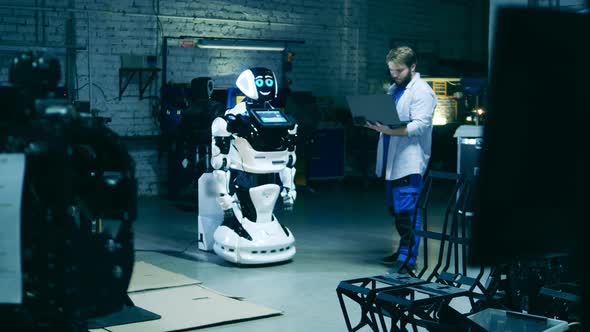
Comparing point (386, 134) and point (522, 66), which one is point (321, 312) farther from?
point (522, 66)

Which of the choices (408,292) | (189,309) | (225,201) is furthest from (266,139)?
(408,292)

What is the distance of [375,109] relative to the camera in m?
6.13

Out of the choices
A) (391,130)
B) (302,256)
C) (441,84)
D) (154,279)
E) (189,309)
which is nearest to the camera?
(189,309)

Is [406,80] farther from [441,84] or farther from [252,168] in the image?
[441,84]

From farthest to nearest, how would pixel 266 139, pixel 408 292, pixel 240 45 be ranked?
1. pixel 240 45
2. pixel 266 139
3. pixel 408 292

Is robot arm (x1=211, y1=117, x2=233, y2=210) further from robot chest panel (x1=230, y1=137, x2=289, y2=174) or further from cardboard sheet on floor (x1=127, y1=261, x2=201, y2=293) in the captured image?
cardboard sheet on floor (x1=127, y1=261, x2=201, y2=293)

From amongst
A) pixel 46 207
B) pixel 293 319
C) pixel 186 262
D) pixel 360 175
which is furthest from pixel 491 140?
pixel 360 175

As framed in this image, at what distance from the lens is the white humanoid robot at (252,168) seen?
6504 millimetres

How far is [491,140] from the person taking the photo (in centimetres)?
120

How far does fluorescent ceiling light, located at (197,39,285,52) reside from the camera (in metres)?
11.1

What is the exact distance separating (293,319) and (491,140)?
12.9 feet

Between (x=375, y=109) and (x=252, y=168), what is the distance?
110 cm

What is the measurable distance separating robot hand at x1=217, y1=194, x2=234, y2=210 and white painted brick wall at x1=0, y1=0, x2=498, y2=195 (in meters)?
4.11

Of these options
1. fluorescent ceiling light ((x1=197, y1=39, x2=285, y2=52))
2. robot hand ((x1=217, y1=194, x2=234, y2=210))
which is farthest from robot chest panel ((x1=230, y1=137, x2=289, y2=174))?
fluorescent ceiling light ((x1=197, y1=39, x2=285, y2=52))
